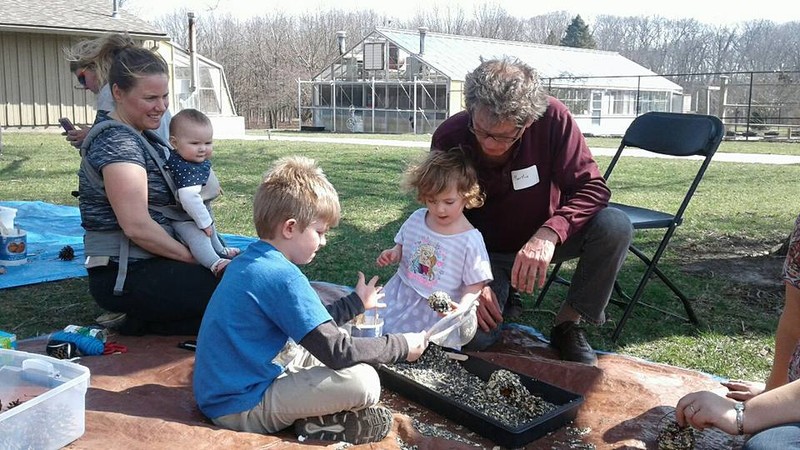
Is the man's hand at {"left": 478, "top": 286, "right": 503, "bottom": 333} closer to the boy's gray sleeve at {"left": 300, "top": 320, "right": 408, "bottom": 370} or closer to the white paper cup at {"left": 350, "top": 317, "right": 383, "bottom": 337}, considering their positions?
the white paper cup at {"left": 350, "top": 317, "right": 383, "bottom": 337}

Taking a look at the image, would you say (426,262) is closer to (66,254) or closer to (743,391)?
(743,391)

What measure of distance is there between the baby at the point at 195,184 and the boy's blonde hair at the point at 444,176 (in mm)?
947

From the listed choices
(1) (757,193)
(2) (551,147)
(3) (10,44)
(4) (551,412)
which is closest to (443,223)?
(2) (551,147)

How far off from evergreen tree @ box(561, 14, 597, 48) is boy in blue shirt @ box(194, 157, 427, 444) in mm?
60590

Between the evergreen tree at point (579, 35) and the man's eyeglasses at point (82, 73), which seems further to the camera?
the evergreen tree at point (579, 35)

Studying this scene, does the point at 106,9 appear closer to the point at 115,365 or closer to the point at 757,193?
the point at 757,193

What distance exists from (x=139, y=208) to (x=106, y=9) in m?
21.2

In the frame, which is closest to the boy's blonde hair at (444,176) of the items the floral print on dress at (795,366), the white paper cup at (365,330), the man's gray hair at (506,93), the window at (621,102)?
the man's gray hair at (506,93)

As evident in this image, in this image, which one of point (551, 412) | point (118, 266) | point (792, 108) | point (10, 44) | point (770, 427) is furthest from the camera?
point (792, 108)

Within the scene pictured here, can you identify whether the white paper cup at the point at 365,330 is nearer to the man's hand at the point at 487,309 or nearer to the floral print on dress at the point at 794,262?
the man's hand at the point at 487,309

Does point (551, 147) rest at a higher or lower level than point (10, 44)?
lower

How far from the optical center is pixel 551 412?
2.44 meters

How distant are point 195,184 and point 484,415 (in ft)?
5.82

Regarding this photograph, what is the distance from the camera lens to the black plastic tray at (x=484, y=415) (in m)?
2.36
